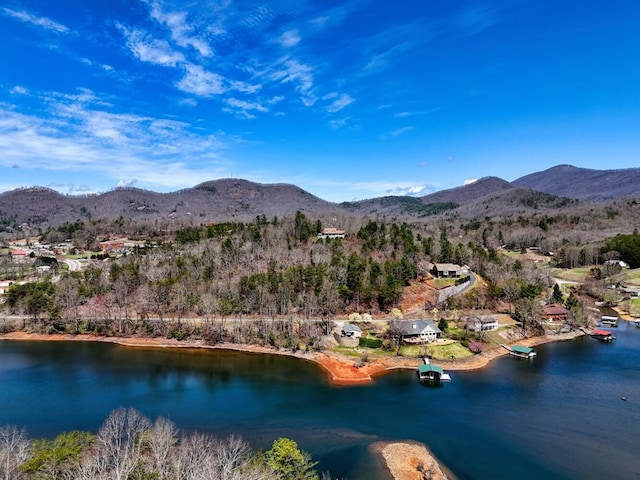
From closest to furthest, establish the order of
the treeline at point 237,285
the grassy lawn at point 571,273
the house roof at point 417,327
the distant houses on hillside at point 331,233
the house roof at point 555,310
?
the house roof at point 417,327 → the house roof at point 555,310 → the treeline at point 237,285 → the grassy lawn at point 571,273 → the distant houses on hillside at point 331,233

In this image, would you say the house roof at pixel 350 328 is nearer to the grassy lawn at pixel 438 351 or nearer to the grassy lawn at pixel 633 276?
the grassy lawn at pixel 438 351

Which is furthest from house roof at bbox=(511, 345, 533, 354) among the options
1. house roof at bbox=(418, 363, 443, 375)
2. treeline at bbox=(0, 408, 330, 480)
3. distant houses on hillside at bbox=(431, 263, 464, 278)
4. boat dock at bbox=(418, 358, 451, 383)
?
treeline at bbox=(0, 408, 330, 480)

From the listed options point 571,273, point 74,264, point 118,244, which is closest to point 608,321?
point 571,273

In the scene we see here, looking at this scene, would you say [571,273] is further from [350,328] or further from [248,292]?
[248,292]

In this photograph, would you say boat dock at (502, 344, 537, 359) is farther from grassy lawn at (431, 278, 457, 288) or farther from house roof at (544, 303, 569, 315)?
grassy lawn at (431, 278, 457, 288)

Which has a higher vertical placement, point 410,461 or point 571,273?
point 571,273

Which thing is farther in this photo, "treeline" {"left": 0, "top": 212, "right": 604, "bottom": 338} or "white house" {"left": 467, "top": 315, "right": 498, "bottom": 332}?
"treeline" {"left": 0, "top": 212, "right": 604, "bottom": 338}

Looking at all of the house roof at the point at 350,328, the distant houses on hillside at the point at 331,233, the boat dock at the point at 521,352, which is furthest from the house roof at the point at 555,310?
the distant houses on hillside at the point at 331,233
